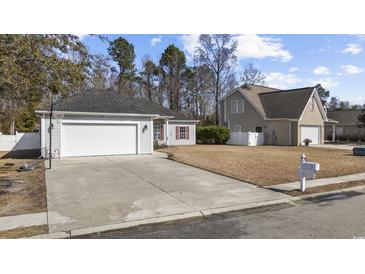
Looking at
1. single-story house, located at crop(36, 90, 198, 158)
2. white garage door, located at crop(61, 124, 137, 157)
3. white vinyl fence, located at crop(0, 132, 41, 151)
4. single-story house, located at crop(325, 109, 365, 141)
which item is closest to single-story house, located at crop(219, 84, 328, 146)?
single-story house, located at crop(325, 109, 365, 141)

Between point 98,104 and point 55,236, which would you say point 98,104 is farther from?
point 55,236

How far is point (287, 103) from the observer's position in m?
30.3

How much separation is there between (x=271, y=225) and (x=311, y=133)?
27324 mm

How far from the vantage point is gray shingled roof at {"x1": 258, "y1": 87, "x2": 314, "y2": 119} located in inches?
1133

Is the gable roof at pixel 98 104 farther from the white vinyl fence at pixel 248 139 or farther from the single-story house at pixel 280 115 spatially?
the single-story house at pixel 280 115

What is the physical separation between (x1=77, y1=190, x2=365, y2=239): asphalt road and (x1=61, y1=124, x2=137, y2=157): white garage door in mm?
12601

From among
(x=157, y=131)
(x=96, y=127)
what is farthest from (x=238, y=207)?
(x=157, y=131)

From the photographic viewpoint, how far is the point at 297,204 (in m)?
6.97

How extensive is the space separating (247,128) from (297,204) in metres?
25.4

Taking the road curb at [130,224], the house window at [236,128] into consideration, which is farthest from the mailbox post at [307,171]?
the house window at [236,128]

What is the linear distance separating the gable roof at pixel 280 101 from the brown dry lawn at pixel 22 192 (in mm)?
23739

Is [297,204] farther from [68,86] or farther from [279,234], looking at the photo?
[68,86]

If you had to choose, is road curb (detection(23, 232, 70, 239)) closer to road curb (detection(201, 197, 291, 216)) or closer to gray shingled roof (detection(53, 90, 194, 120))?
road curb (detection(201, 197, 291, 216))

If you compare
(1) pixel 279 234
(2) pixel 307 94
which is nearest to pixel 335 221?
(1) pixel 279 234
